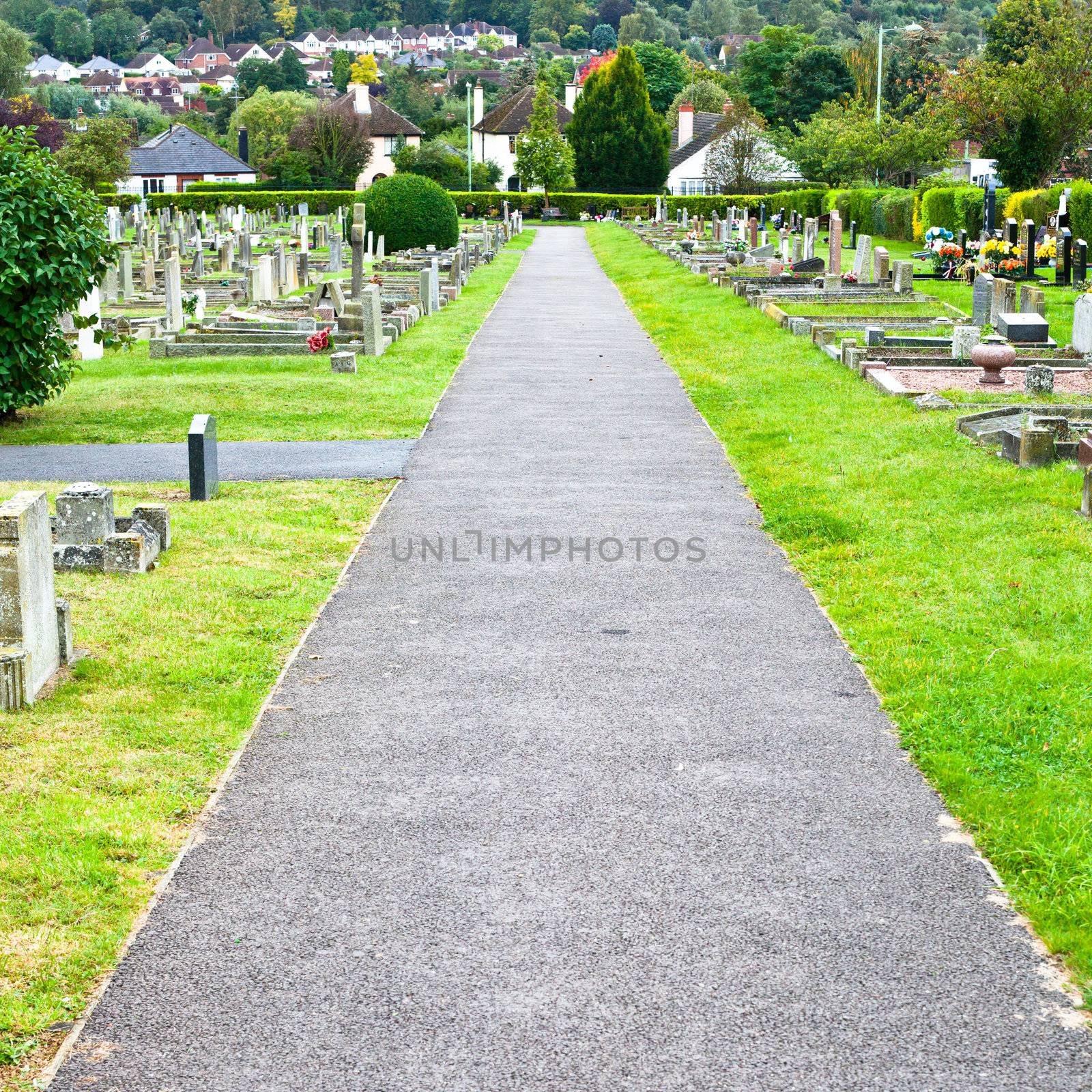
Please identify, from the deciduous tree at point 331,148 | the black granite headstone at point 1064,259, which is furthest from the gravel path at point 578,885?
the deciduous tree at point 331,148

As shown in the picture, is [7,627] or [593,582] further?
[593,582]

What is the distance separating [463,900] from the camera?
527 centimetres

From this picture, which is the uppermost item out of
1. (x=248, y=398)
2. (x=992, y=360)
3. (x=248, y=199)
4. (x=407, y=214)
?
(x=248, y=199)

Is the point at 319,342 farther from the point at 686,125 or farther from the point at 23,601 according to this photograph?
the point at 686,125

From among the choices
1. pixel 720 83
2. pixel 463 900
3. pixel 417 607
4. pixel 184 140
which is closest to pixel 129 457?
pixel 417 607

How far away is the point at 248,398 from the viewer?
59.9 feet

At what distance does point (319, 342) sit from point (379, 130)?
88473 mm

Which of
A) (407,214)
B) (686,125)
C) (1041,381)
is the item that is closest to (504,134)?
(686,125)

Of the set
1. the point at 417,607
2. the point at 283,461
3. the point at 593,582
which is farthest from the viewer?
the point at 283,461

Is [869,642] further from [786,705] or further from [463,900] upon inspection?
[463,900]

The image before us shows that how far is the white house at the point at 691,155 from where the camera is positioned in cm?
9462

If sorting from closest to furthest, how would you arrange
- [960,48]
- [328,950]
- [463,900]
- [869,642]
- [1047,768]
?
[328,950], [463,900], [1047,768], [869,642], [960,48]

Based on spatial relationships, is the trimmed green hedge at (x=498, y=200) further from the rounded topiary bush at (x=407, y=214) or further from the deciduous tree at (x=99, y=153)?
the rounded topiary bush at (x=407, y=214)

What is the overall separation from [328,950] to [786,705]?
3.20 meters
